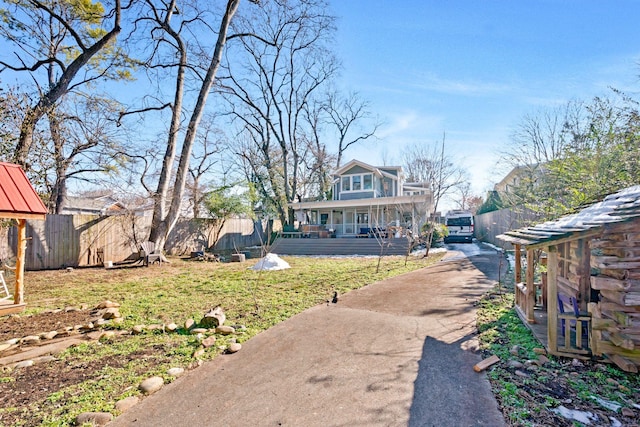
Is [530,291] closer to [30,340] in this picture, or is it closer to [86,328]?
[86,328]

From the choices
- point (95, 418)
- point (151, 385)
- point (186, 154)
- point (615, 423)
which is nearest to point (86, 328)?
point (151, 385)

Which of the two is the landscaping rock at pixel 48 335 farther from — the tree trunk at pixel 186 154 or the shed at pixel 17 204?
the tree trunk at pixel 186 154

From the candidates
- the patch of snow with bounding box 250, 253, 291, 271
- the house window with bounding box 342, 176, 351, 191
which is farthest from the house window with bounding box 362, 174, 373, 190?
the patch of snow with bounding box 250, 253, 291, 271

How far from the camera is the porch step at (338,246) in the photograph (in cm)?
1634

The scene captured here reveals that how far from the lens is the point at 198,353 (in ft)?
12.7

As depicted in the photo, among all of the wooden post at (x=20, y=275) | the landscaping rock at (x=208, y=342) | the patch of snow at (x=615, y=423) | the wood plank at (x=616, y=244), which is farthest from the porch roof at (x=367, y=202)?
the wooden post at (x=20, y=275)

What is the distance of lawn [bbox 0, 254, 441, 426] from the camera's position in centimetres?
292

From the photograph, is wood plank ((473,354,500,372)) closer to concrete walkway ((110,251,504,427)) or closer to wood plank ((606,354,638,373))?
concrete walkway ((110,251,504,427))

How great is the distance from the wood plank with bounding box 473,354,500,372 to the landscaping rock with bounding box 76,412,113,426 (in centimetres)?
362

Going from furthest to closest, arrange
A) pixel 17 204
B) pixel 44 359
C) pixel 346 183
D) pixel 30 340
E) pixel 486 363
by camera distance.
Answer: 1. pixel 346 183
2. pixel 17 204
3. pixel 30 340
4. pixel 44 359
5. pixel 486 363

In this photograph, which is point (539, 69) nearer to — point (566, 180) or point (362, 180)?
point (566, 180)

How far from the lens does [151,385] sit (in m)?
3.08

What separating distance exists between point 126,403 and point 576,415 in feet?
12.9

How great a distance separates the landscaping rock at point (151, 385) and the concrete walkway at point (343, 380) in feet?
0.29
